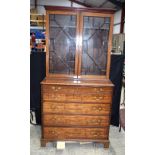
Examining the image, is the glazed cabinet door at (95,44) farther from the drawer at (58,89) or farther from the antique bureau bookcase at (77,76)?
the drawer at (58,89)

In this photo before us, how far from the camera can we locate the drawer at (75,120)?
2166mm

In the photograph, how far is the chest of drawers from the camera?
82.5 inches

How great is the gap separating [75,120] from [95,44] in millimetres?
1022

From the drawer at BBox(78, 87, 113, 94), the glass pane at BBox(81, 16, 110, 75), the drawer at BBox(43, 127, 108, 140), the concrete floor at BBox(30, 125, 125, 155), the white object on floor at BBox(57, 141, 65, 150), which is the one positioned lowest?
the concrete floor at BBox(30, 125, 125, 155)

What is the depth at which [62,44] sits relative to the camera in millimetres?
2227

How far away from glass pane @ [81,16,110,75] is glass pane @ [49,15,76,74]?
15 cm

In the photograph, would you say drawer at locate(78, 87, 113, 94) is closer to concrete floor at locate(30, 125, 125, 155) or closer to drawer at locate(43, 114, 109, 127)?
drawer at locate(43, 114, 109, 127)

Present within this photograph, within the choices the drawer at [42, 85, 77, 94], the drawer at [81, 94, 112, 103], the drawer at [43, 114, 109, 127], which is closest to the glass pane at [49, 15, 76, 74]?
the drawer at [42, 85, 77, 94]

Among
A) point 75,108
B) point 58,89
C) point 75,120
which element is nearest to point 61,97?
point 58,89

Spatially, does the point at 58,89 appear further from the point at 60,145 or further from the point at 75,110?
the point at 60,145
